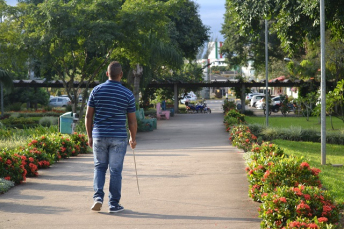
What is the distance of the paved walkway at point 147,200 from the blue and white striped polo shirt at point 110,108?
1.04 meters

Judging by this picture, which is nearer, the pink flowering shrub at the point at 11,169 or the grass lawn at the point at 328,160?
the pink flowering shrub at the point at 11,169

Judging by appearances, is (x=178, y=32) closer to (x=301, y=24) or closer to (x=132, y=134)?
(x=301, y=24)

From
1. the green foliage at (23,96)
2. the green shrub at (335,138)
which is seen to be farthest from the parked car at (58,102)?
the green shrub at (335,138)

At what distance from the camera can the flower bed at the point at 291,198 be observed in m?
5.73

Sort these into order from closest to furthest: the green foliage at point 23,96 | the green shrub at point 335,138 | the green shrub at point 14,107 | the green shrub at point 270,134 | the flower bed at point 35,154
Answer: the flower bed at point 35,154, the green shrub at point 335,138, the green shrub at point 270,134, the green shrub at point 14,107, the green foliage at point 23,96

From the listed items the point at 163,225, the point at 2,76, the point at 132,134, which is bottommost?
the point at 163,225

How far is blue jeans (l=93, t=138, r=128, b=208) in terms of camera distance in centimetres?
709

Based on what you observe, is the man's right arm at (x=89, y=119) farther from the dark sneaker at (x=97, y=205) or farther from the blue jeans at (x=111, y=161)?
the dark sneaker at (x=97, y=205)

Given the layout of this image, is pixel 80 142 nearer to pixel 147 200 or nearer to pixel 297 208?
pixel 147 200

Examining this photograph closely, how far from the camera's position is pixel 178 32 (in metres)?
40.6

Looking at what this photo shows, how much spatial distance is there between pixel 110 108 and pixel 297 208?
2.67 m

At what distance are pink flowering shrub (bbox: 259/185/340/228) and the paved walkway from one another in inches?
21.3

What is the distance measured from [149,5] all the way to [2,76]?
40.6 feet

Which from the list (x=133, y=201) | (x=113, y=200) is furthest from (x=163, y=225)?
(x=133, y=201)
